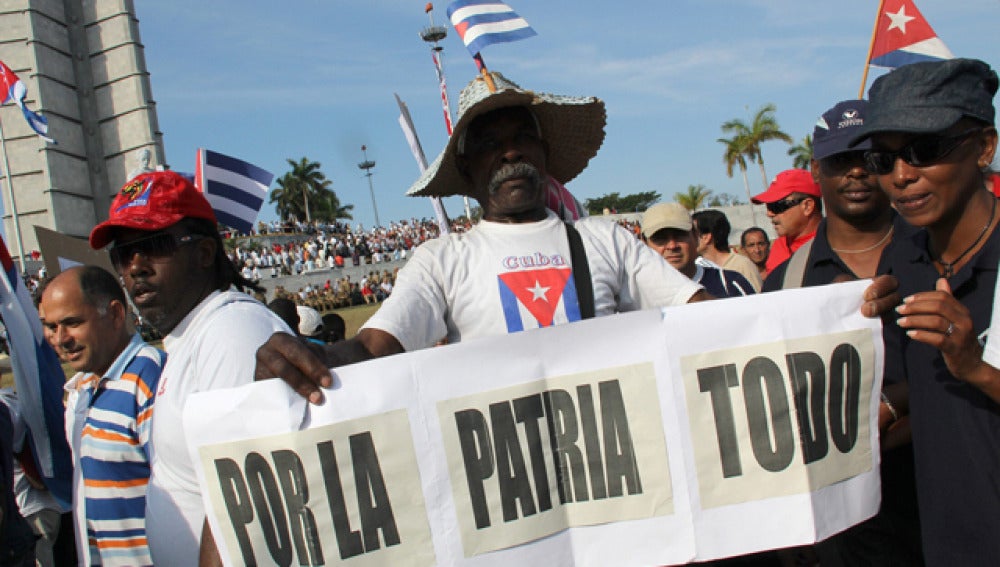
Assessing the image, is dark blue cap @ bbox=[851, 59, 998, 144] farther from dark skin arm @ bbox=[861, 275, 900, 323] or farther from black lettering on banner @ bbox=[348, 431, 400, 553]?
black lettering on banner @ bbox=[348, 431, 400, 553]

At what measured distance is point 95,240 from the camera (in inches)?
103

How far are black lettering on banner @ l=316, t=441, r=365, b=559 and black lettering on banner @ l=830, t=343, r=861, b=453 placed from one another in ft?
4.81

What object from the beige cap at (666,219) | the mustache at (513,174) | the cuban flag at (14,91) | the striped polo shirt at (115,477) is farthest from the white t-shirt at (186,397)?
the cuban flag at (14,91)

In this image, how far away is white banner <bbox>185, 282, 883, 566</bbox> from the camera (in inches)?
77.9

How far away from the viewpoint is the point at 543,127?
2965mm

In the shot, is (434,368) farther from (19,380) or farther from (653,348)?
(19,380)

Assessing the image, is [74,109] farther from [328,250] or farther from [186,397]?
[186,397]

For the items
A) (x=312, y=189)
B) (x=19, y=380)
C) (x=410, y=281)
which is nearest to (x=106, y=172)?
(x=19, y=380)

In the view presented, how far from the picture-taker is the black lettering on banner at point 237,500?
1.97m

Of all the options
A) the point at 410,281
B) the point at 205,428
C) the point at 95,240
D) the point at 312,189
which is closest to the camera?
the point at 205,428

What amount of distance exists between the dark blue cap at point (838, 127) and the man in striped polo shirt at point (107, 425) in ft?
10.2

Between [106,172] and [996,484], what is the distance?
33442 mm

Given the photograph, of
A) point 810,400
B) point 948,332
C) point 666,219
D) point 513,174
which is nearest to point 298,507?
point 513,174

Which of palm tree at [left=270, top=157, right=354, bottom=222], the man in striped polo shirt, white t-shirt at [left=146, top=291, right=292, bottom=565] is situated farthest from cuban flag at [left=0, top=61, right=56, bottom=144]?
palm tree at [left=270, top=157, right=354, bottom=222]
